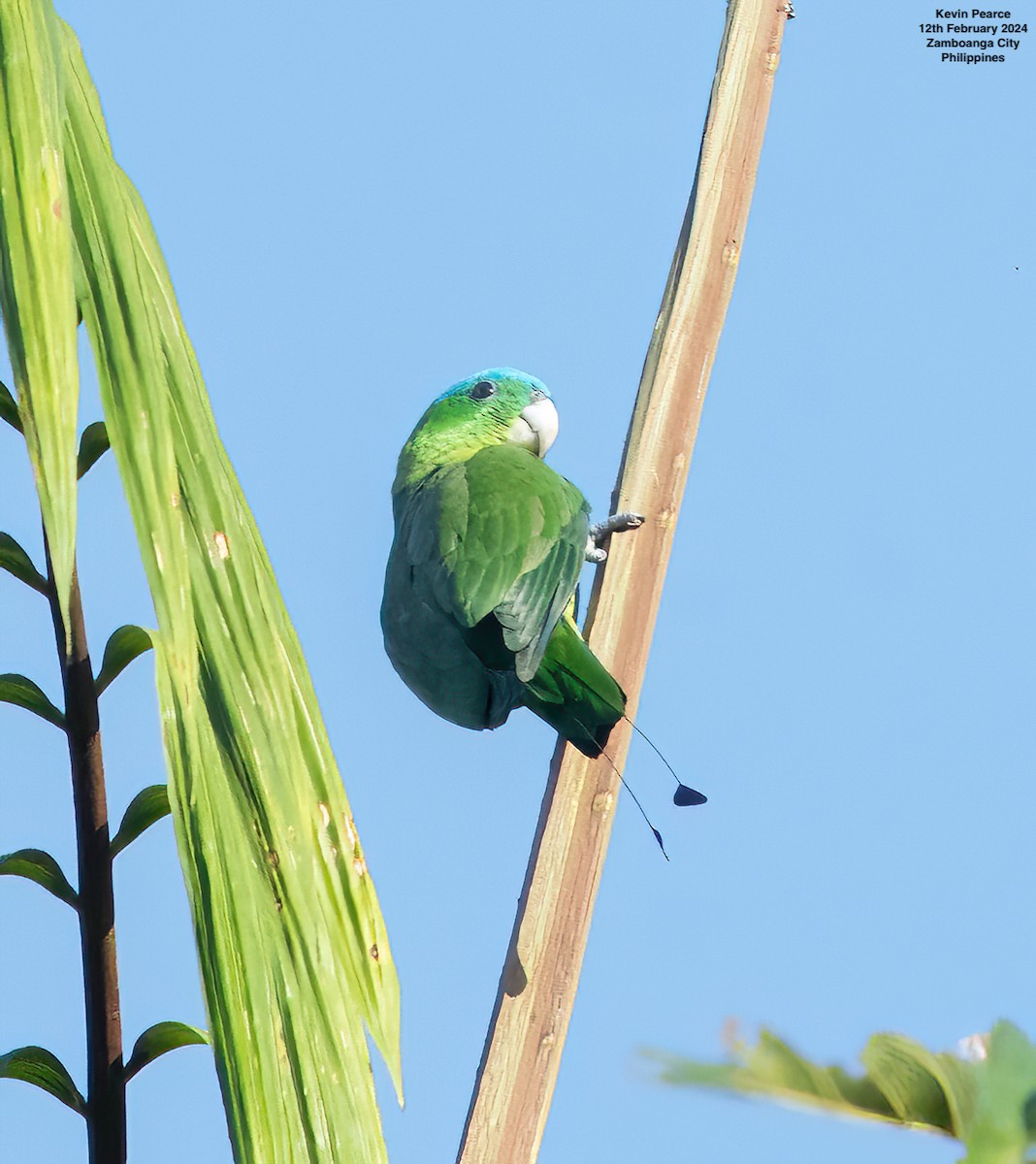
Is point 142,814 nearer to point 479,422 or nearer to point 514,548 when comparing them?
point 514,548

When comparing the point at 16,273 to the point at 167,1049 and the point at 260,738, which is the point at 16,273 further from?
the point at 167,1049

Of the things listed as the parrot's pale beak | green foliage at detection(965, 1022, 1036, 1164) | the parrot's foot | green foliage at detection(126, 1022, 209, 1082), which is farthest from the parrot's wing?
green foliage at detection(965, 1022, 1036, 1164)

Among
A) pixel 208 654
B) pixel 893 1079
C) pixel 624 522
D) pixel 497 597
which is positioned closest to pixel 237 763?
pixel 208 654

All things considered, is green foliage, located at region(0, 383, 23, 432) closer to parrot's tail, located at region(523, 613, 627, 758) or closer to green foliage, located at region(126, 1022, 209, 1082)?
green foliage, located at region(126, 1022, 209, 1082)

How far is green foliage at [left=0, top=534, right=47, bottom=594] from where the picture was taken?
1.01 m

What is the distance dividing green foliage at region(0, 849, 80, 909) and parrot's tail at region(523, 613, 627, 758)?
3.40 feet

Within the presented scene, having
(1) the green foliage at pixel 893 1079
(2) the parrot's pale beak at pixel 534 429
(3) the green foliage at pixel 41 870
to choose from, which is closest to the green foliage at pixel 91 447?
(3) the green foliage at pixel 41 870

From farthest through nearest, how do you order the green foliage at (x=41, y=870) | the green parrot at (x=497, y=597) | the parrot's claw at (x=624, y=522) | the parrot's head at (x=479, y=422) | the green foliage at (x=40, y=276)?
the parrot's head at (x=479, y=422)
the green parrot at (x=497, y=597)
the parrot's claw at (x=624, y=522)
the green foliage at (x=41, y=870)
the green foliage at (x=40, y=276)

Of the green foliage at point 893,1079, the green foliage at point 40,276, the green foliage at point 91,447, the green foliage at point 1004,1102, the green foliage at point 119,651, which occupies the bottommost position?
the green foliage at point 893,1079

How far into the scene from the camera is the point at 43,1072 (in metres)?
1.03

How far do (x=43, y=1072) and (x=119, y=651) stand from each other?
34 centimetres

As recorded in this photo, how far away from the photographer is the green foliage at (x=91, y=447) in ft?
3.46

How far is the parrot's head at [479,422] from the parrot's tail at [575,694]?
33.6 inches

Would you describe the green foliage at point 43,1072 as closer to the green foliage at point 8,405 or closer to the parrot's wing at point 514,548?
the green foliage at point 8,405
